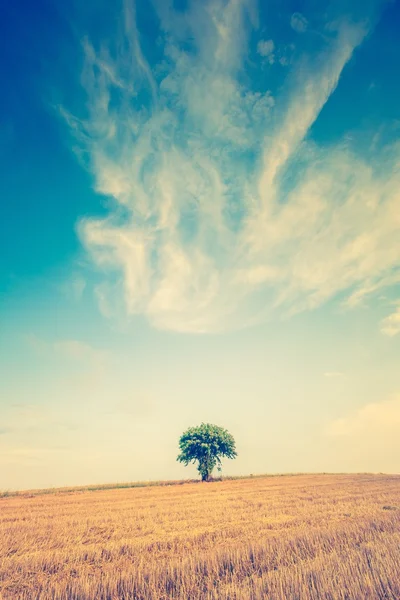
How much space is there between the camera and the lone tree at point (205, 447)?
Answer: 166ft

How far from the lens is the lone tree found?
50625 mm

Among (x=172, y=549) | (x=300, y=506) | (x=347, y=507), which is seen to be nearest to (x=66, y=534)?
(x=172, y=549)

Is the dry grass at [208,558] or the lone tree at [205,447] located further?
the lone tree at [205,447]

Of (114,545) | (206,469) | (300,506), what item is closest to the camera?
(114,545)

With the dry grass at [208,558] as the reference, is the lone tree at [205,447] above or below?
above

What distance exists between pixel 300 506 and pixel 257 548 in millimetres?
10070

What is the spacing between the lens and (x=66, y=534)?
38.1 feet

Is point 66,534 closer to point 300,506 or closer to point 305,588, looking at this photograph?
point 305,588

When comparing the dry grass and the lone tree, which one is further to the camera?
the lone tree

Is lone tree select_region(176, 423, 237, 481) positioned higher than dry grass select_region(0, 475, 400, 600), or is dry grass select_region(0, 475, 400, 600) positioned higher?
lone tree select_region(176, 423, 237, 481)

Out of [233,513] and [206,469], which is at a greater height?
[206,469]

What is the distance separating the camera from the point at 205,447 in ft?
166

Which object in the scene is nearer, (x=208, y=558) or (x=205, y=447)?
(x=208, y=558)

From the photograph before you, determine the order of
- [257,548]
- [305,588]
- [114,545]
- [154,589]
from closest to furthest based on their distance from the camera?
[305,588], [154,589], [257,548], [114,545]
